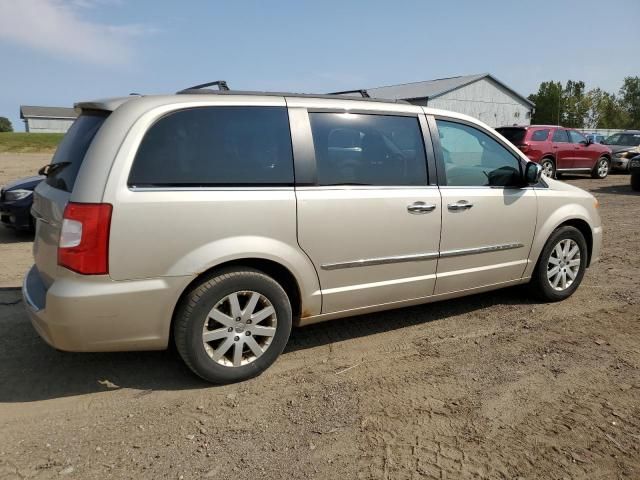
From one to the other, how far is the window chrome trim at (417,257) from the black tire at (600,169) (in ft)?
48.9

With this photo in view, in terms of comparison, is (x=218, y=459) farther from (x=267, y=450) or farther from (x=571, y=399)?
(x=571, y=399)

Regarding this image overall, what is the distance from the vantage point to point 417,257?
388 centimetres

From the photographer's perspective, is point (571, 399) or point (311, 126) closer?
point (571, 399)

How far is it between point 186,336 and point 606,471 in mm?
2370

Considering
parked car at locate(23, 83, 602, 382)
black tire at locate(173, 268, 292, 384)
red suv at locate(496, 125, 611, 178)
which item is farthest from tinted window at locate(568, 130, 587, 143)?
black tire at locate(173, 268, 292, 384)

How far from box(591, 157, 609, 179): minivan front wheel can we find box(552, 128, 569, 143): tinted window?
2.01 m

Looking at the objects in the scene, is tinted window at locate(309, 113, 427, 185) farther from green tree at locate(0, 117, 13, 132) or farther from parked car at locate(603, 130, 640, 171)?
green tree at locate(0, 117, 13, 132)

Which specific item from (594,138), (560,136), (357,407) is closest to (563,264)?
(357,407)

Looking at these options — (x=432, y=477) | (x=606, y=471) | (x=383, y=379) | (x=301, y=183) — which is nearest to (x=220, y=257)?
(x=301, y=183)

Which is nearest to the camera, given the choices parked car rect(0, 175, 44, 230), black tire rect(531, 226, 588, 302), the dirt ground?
the dirt ground

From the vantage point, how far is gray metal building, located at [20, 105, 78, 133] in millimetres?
86037

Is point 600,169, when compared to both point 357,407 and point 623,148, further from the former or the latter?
point 357,407

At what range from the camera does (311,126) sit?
3.49 m

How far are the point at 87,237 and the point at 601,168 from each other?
1833 cm
